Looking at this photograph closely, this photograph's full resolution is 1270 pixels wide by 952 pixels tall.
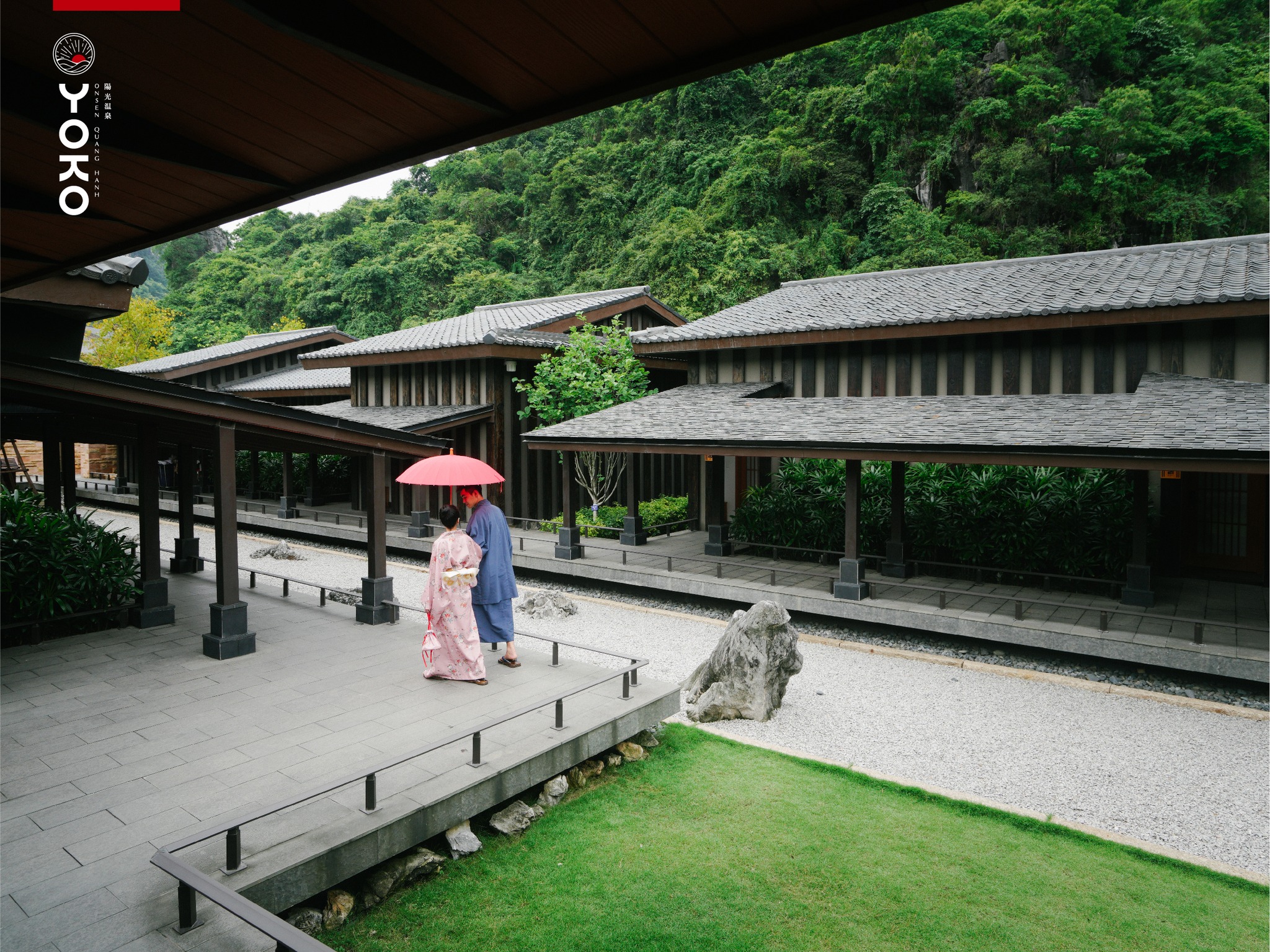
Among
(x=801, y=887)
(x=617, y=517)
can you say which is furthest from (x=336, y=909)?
(x=617, y=517)

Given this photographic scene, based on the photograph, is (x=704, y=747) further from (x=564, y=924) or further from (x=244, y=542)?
(x=244, y=542)

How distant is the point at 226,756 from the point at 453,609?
211 centimetres

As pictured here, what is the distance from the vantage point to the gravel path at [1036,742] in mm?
5988

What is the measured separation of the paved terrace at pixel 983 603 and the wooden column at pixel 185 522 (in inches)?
184


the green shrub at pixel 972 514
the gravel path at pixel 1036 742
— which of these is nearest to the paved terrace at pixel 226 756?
the gravel path at pixel 1036 742

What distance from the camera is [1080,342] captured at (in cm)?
1255

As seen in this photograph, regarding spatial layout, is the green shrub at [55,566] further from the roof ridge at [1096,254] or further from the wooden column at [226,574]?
the roof ridge at [1096,254]

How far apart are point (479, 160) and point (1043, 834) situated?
4887 cm

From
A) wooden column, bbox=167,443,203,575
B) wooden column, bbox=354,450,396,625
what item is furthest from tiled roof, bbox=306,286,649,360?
wooden column, bbox=354,450,396,625

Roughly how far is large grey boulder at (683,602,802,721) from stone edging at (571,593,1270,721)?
2769 mm

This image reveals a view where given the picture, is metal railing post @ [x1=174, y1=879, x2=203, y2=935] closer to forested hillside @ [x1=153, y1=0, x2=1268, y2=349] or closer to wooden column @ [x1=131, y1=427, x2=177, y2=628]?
wooden column @ [x1=131, y1=427, x2=177, y2=628]

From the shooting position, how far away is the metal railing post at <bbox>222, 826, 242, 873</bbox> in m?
3.97

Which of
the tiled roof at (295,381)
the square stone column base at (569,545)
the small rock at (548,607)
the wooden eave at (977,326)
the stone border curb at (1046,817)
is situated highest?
the tiled roof at (295,381)

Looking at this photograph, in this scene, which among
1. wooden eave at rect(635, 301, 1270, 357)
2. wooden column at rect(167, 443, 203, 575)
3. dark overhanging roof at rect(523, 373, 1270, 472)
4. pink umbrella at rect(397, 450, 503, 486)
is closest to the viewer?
pink umbrella at rect(397, 450, 503, 486)
